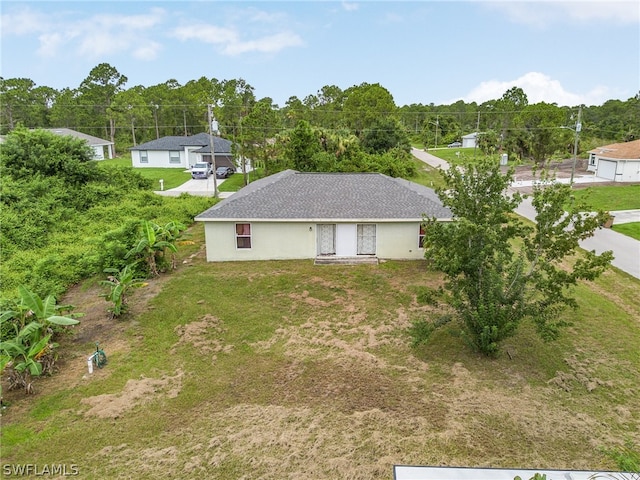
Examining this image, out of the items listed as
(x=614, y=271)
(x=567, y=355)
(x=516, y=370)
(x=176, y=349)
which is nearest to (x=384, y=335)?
(x=516, y=370)

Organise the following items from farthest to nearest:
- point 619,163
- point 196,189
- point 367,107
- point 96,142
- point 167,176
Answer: point 96,142 → point 367,107 → point 167,176 → point 196,189 → point 619,163

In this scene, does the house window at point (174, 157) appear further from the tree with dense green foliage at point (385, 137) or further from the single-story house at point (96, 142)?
the tree with dense green foliage at point (385, 137)

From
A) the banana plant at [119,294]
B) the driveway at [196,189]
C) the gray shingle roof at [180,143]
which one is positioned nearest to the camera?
the banana plant at [119,294]

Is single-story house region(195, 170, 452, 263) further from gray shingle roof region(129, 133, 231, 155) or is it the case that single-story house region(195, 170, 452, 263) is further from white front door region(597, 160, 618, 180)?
gray shingle roof region(129, 133, 231, 155)

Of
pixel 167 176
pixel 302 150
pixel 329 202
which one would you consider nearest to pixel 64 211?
pixel 329 202

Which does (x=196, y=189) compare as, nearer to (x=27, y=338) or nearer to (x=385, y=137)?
(x=385, y=137)

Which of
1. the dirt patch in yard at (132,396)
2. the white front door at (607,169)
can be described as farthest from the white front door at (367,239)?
the white front door at (607,169)
